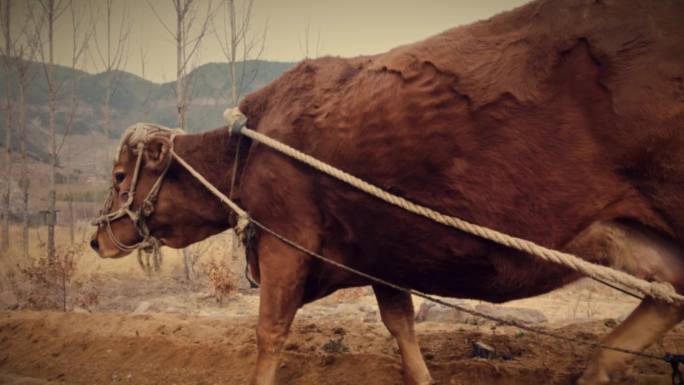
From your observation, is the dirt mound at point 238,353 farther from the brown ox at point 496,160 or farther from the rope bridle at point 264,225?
the brown ox at point 496,160

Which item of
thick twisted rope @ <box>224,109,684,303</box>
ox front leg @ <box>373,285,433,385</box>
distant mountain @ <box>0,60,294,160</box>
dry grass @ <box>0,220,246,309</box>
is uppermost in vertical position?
distant mountain @ <box>0,60,294,160</box>

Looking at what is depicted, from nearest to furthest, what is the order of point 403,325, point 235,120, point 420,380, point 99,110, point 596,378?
point 596,378 → point 235,120 → point 420,380 → point 403,325 → point 99,110

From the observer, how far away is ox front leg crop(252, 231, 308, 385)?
8.97 ft

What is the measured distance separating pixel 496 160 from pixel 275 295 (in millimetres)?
1465

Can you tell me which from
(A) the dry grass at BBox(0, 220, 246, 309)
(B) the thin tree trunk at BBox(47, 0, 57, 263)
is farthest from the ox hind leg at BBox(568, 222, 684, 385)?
(B) the thin tree trunk at BBox(47, 0, 57, 263)

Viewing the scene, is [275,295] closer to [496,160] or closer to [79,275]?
[496,160]

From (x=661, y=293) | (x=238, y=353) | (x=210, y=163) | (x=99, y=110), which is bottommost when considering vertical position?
(x=238, y=353)

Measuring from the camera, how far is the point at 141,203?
347 centimetres

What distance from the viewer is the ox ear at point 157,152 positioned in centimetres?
340

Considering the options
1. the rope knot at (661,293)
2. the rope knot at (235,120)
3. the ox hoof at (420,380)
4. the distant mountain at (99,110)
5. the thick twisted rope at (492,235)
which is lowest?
the ox hoof at (420,380)

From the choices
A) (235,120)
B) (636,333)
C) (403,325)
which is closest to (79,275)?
(235,120)

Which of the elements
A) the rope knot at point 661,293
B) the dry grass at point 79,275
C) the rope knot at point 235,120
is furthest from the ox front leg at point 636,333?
the dry grass at point 79,275

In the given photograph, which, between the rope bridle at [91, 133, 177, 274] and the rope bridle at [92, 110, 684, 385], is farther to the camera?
the rope bridle at [91, 133, 177, 274]

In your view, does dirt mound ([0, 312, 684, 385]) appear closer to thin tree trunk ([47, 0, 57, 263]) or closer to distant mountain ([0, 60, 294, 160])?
thin tree trunk ([47, 0, 57, 263])
